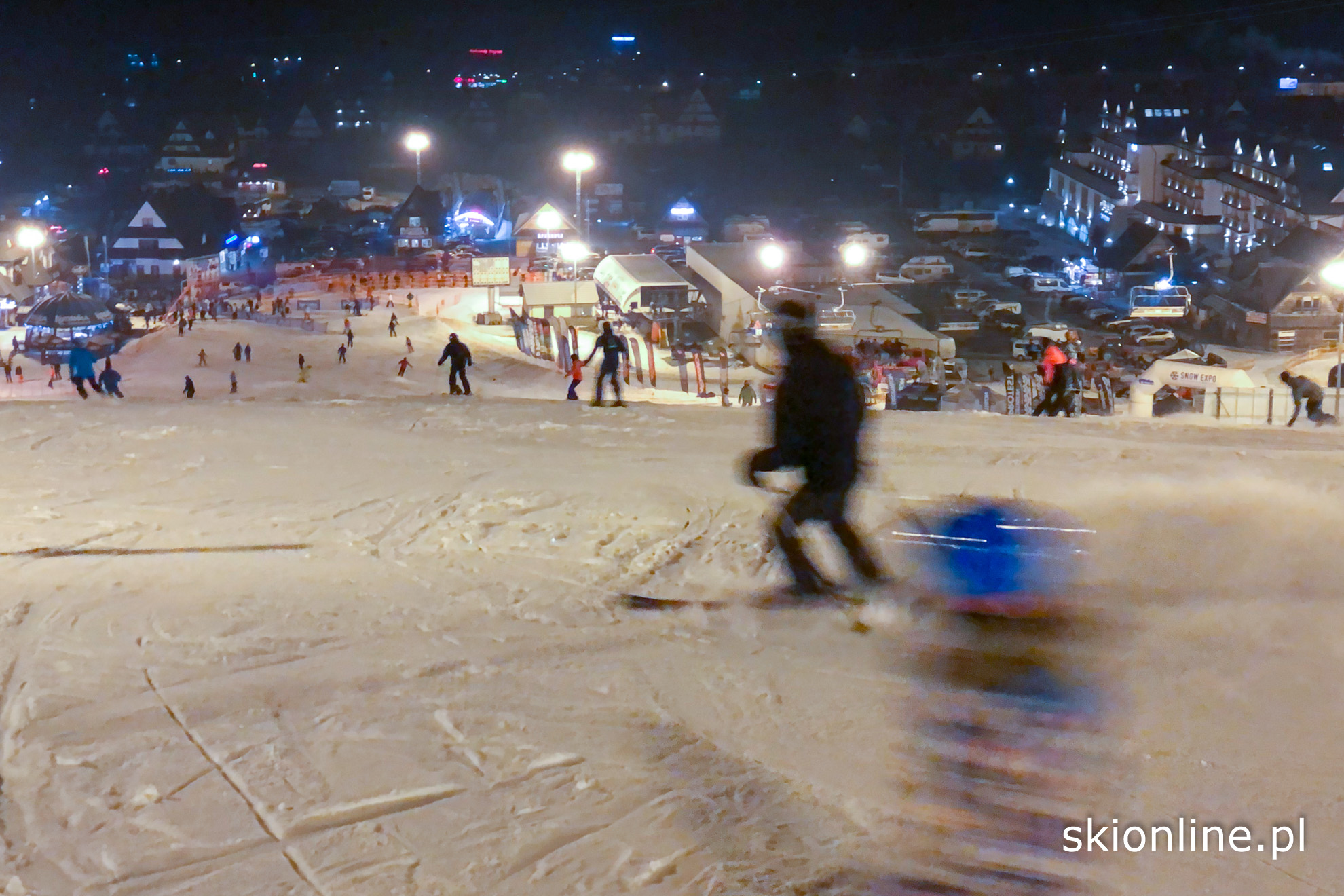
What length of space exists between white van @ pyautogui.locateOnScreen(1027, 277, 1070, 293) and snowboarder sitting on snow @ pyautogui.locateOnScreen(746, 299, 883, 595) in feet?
91.9

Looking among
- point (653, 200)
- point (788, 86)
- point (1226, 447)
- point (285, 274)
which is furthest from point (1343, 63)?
point (1226, 447)

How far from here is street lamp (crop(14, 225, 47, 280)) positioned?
33.2m

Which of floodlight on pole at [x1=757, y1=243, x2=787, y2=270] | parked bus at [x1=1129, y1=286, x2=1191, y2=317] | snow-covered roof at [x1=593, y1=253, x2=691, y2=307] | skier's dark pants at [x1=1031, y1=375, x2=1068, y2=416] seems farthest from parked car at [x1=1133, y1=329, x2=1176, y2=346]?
skier's dark pants at [x1=1031, y1=375, x2=1068, y2=416]

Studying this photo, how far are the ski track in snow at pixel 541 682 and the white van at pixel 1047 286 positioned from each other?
85.3ft

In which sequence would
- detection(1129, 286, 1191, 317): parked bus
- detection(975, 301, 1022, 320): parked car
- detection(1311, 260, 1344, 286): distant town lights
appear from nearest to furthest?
detection(1311, 260, 1344, 286): distant town lights → detection(1129, 286, 1191, 317): parked bus → detection(975, 301, 1022, 320): parked car

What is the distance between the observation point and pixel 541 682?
245cm

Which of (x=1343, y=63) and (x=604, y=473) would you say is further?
(x=1343, y=63)

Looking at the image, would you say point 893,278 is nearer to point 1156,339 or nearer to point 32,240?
point 1156,339

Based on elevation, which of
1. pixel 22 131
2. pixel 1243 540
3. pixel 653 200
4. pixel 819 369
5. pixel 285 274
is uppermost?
pixel 22 131

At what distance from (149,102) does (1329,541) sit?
76.6 meters

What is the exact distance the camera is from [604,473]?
4.61 metres

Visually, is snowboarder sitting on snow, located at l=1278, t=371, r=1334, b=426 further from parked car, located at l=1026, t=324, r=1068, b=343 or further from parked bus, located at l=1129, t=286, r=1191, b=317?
parked bus, located at l=1129, t=286, r=1191, b=317

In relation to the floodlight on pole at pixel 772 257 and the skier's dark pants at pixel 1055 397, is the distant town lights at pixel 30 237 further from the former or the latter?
the skier's dark pants at pixel 1055 397

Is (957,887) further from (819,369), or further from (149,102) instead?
(149,102)
